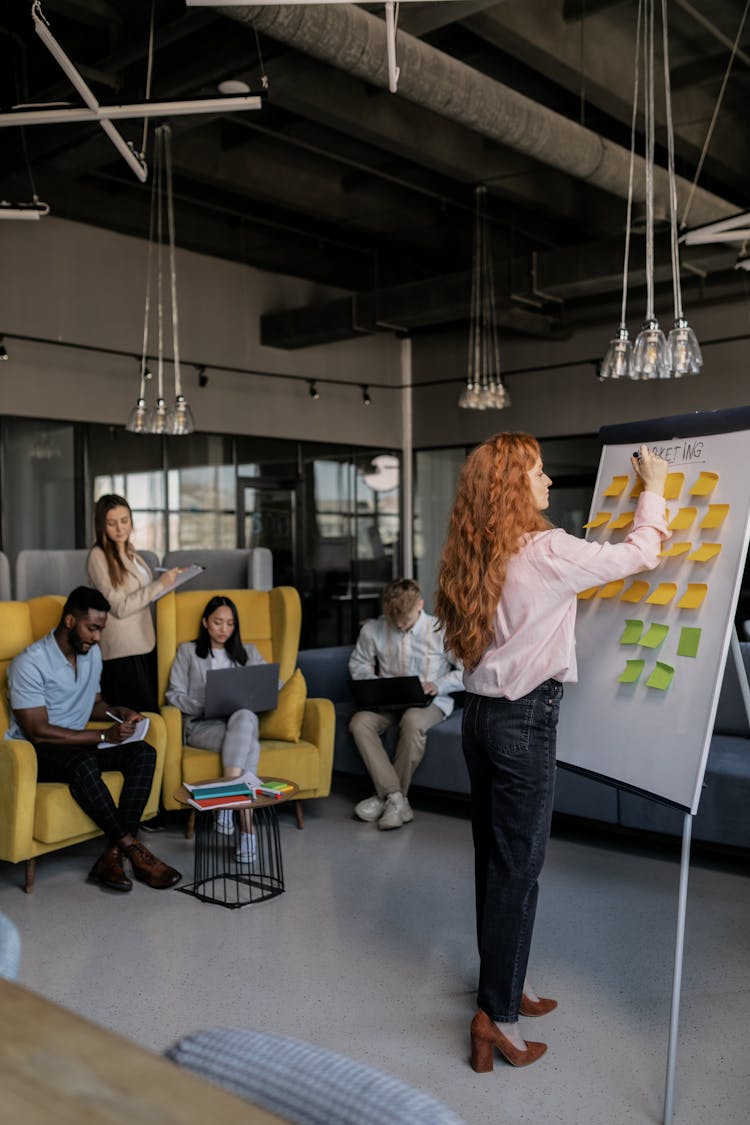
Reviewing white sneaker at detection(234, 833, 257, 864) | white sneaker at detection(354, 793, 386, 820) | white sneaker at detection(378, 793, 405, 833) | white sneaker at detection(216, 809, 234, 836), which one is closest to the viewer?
white sneaker at detection(234, 833, 257, 864)

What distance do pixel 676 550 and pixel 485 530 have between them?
0.52 m

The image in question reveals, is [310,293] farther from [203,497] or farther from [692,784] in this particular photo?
[692,784]

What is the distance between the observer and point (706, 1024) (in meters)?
2.98

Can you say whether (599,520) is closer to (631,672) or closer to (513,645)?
(631,672)

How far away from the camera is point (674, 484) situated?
2893 millimetres

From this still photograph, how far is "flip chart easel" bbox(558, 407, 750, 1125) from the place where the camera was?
104 inches

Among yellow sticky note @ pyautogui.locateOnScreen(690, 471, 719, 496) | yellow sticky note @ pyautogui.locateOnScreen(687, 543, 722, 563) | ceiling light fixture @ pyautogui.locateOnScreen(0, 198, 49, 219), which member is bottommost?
yellow sticky note @ pyautogui.locateOnScreen(687, 543, 722, 563)

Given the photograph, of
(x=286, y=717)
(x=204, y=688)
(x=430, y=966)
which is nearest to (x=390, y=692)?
(x=286, y=717)

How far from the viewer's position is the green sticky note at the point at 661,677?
9.07ft

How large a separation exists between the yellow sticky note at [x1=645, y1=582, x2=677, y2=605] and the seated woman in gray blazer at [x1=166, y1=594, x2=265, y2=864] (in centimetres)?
244

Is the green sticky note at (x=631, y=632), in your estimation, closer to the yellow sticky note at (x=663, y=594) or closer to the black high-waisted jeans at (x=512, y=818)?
the yellow sticky note at (x=663, y=594)

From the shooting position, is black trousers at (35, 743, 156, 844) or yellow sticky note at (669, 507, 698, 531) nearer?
yellow sticky note at (669, 507, 698, 531)

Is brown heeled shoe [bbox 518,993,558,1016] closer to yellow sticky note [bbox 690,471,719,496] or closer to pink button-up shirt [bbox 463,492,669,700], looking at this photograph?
pink button-up shirt [bbox 463,492,669,700]

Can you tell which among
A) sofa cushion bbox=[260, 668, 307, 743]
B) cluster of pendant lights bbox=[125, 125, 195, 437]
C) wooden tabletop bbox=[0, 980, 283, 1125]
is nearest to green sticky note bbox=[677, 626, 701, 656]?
wooden tabletop bbox=[0, 980, 283, 1125]
